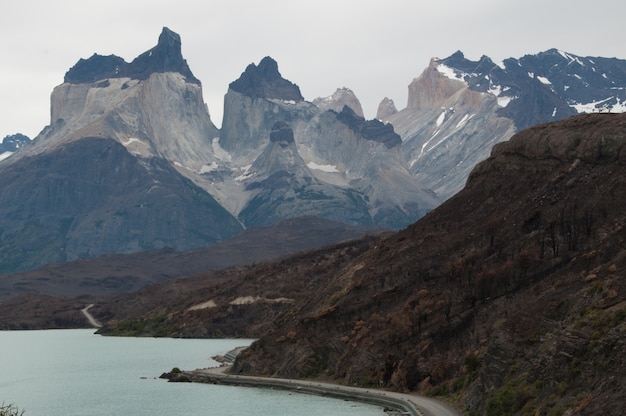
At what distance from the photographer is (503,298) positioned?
102938mm

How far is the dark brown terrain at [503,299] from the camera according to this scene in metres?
72.5

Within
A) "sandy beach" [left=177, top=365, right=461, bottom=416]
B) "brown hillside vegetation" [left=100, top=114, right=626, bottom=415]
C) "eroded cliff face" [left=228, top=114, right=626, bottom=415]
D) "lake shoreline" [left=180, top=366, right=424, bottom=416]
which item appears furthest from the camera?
"lake shoreline" [left=180, top=366, right=424, bottom=416]

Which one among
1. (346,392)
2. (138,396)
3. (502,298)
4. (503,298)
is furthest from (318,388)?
(138,396)

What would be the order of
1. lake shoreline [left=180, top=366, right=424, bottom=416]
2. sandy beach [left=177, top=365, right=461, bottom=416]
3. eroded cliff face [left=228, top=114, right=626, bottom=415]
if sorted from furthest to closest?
lake shoreline [left=180, top=366, right=424, bottom=416] < sandy beach [left=177, top=365, right=461, bottom=416] < eroded cliff face [left=228, top=114, right=626, bottom=415]

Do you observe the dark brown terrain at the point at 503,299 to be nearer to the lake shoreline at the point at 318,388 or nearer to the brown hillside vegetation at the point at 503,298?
the brown hillside vegetation at the point at 503,298

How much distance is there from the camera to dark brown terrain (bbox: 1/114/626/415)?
72.5 meters

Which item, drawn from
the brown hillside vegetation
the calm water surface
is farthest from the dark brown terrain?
the calm water surface

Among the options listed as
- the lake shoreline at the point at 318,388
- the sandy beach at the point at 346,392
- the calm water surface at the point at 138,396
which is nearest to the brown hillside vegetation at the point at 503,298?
the sandy beach at the point at 346,392

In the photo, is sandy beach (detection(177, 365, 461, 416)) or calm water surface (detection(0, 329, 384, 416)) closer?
sandy beach (detection(177, 365, 461, 416))

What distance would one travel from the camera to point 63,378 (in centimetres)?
16138

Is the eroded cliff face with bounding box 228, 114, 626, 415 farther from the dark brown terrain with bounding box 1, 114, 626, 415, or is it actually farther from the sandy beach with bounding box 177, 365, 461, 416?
the sandy beach with bounding box 177, 365, 461, 416

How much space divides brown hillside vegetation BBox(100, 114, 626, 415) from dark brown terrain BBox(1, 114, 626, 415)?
0.17 meters

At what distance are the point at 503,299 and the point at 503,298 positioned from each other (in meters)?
0.27

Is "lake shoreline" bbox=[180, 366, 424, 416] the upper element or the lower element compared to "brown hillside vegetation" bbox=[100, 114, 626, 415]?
lower
